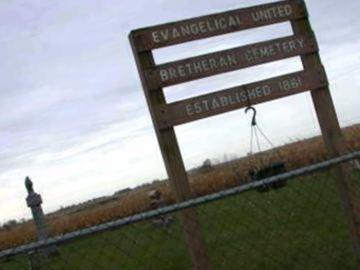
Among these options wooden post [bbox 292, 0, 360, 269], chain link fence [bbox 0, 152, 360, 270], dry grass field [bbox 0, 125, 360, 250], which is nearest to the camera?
chain link fence [bbox 0, 152, 360, 270]

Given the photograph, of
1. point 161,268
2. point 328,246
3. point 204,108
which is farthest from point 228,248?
point 204,108

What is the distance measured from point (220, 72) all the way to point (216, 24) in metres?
0.48

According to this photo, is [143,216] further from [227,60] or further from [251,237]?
[251,237]

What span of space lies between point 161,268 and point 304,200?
A: 11.9ft

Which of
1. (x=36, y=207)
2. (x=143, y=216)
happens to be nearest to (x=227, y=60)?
(x=143, y=216)

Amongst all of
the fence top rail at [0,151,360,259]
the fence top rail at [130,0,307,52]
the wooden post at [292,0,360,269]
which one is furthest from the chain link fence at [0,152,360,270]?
the fence top rail at [130,0,307,52]

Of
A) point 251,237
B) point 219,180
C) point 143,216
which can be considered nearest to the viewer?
point 143,216

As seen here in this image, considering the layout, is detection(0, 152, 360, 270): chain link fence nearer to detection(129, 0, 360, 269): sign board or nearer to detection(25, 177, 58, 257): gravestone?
detection(129, 0, 360, 269): sign board

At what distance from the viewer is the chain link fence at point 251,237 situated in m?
6.93

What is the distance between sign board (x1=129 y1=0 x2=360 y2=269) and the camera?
7102 mm

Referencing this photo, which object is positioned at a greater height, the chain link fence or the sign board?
the sign board

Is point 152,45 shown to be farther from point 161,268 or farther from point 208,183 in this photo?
point 208,183

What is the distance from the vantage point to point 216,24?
7449 millimetres

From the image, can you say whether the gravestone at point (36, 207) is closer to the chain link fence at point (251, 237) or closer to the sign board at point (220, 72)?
the chain link fence at point (251, 237)
